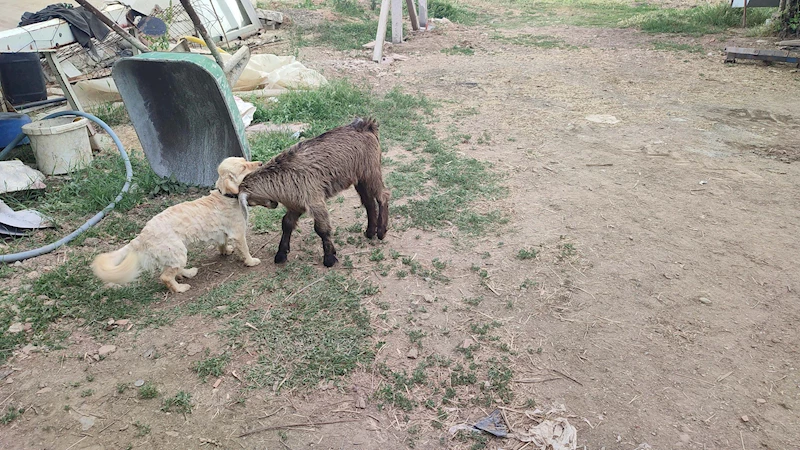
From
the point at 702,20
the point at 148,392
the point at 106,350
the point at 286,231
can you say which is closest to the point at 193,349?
the point at 148,392

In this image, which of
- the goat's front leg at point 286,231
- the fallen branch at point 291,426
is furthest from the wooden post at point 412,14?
the fallen branch at point 291,426

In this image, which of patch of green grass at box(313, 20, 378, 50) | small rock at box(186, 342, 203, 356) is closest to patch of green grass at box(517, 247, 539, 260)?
small rock at box(186, 342, 203, 356)

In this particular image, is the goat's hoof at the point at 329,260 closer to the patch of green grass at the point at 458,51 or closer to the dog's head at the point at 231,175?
the dog's head at the point at 231,175

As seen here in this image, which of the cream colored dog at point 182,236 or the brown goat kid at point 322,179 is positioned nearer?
the cream colored dog at point 182,236

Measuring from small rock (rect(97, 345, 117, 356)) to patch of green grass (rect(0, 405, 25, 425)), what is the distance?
1.74 feet

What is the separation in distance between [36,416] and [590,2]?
61.8 ft

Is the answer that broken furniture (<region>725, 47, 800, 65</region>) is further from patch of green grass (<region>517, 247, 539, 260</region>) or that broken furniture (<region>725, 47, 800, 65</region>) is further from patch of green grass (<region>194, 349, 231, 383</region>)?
patch of green grass (<region>194, 349, 231, 383</region>)

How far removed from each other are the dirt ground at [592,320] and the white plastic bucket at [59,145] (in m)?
2.60

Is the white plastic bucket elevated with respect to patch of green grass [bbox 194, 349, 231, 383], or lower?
elevated

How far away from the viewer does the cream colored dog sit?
12.8 feet

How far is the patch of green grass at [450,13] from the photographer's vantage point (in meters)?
15.7

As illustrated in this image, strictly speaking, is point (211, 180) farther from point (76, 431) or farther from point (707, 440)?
point (707, 440)

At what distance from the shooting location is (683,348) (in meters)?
3.58

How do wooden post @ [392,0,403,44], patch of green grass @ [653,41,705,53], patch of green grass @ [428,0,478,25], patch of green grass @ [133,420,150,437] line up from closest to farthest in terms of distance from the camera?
patch of green grass @ [133,420,150,437]
patch of green grass @ [653,41,705,53]
wooden post @ [392,0,403,44]
patch of green grass @ [428,0,478,25]
